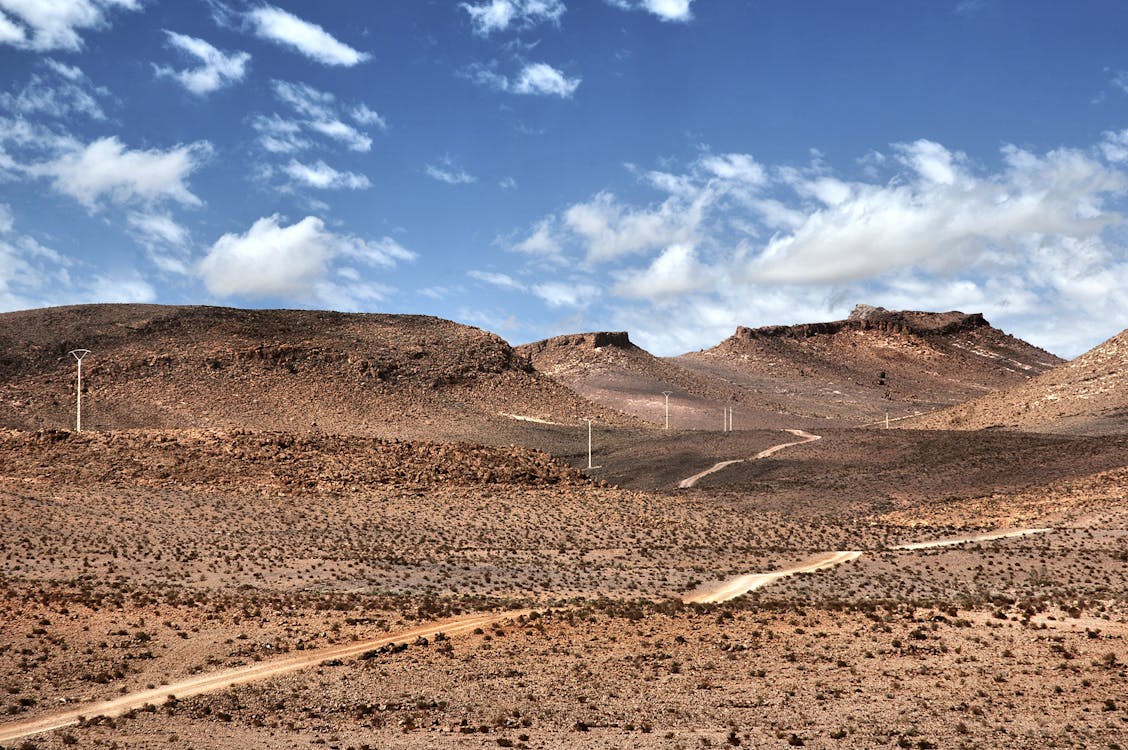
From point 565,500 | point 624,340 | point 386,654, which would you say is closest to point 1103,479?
point 565,500

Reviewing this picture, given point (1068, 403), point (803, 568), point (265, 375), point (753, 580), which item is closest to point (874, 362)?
point (1068, 403)

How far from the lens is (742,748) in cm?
1276

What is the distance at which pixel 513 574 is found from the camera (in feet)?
95.3

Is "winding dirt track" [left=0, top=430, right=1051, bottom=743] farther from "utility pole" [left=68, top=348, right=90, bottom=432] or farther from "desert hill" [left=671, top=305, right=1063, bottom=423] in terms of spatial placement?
"desert hill" [left=671, top=305, right=1063, bottom=423]

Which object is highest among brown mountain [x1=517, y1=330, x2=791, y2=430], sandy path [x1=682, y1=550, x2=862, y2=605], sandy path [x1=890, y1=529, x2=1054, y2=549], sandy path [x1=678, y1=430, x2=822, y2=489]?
brown mountain [x1=517, y1=330, x2=791, y2=430]

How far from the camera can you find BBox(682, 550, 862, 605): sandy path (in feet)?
84.3

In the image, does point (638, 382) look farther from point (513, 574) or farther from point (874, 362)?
point (513, 574)

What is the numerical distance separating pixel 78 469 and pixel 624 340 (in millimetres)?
110552

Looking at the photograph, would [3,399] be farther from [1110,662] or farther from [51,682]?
[1110,662]

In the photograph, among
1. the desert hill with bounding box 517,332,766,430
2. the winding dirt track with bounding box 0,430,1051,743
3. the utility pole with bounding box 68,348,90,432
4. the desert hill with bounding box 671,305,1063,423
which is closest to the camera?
the winding dirt track with bounding box 0,430,1051,743

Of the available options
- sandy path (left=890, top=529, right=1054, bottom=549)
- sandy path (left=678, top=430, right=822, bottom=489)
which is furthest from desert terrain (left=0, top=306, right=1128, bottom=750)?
sandy path (left=678, top=430, right=822, bottom=489)

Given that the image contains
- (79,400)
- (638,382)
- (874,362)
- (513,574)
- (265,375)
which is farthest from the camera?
(874,362)

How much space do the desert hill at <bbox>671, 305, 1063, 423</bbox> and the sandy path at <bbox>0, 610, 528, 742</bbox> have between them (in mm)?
108522

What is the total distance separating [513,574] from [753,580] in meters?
6.84
